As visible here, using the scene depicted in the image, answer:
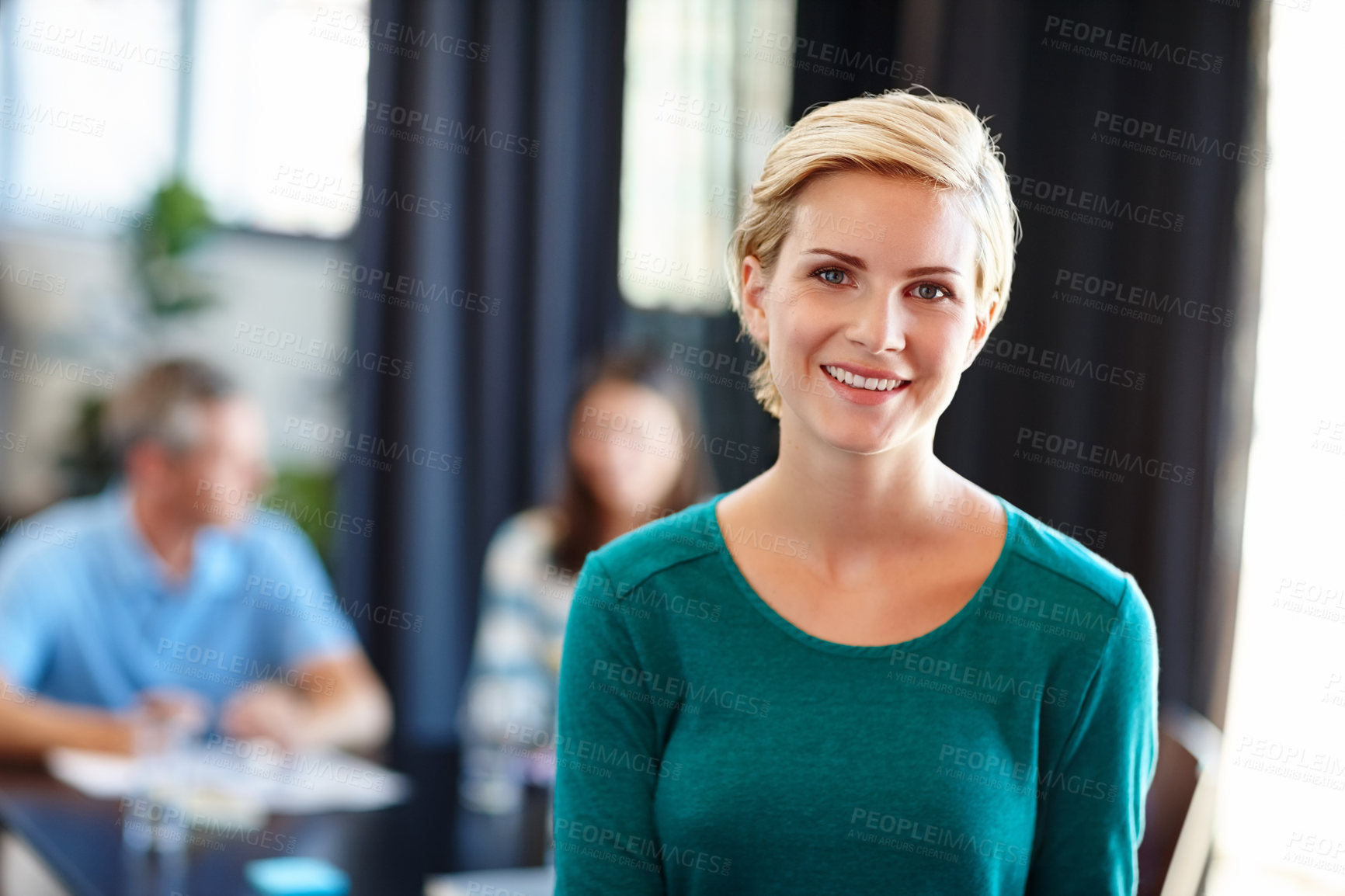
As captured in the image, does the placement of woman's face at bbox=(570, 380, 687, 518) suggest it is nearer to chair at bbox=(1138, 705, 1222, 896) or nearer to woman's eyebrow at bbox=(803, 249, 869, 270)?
chair at bbox=(1138, 705, 1222, 896)

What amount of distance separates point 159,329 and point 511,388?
1.06m

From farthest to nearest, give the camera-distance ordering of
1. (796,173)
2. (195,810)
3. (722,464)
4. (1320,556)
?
(722,464) < (1320,556) < (195,810) < (796,173)

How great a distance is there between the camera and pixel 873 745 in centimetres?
107

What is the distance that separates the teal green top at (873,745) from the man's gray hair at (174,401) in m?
1.87

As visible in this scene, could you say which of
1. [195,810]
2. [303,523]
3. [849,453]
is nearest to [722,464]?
[303,523]

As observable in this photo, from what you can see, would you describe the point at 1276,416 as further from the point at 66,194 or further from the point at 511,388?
the point at 66,194

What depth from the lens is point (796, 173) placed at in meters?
1.07

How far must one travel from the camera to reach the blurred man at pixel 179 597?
2.73 metres

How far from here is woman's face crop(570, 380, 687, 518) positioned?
2939mm

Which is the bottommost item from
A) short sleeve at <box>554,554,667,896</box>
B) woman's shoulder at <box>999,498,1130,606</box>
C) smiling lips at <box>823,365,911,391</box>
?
short sleeve at <box>554,554,667,896</box>

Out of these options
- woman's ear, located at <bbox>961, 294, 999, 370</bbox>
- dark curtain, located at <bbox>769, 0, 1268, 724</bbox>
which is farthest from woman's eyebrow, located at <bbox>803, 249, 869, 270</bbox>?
dark curtain, located at <bbox>769, 0, 1268, 724</bbox>

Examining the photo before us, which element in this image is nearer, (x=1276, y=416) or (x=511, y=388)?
(x=1276, y=416)

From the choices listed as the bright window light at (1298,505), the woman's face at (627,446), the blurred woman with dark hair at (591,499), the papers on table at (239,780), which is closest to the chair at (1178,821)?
the bright window light at (1298,505)

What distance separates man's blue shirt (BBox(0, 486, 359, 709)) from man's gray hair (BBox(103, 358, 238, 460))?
0.21 metres
